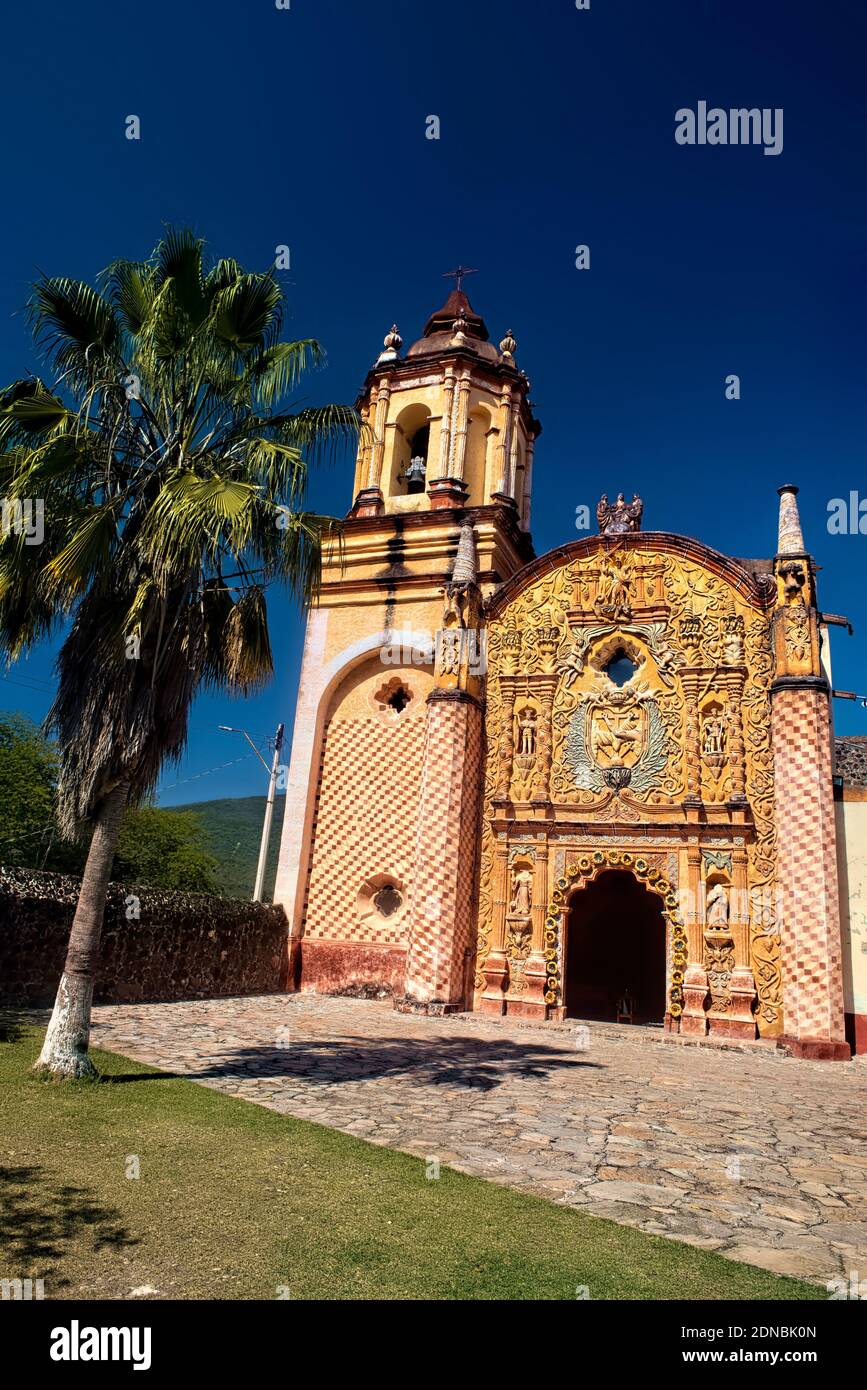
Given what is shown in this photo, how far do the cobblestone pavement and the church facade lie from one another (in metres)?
1.80

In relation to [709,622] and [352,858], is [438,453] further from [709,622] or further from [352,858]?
[352,858]

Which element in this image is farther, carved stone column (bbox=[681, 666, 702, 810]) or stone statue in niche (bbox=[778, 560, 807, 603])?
carved stone column (bbox=[681, 666, 702, 810])

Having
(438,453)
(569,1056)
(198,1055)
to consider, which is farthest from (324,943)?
(438,453)

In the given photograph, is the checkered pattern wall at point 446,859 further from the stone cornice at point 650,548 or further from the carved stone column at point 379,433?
the carved stone column at point 379,433

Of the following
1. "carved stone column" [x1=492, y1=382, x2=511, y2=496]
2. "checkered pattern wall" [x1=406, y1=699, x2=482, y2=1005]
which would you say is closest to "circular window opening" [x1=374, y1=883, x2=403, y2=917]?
"checkered pattern wall" [x1=406, y1=699, x2=482, y2=1005]

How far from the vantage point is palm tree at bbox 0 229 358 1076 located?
7684 millimetres

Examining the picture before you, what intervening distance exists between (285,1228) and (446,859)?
11569mm

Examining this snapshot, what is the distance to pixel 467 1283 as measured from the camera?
3670 millimetres

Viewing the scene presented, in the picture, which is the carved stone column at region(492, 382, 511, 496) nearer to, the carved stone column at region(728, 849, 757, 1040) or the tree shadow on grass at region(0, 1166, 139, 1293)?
the carved stone column at region(728, 849, 757, 1040)

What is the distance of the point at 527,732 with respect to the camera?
16953 millimetres

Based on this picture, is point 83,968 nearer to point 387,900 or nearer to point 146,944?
point 146,944

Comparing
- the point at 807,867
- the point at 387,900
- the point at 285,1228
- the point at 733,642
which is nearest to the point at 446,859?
the point at 387,900
